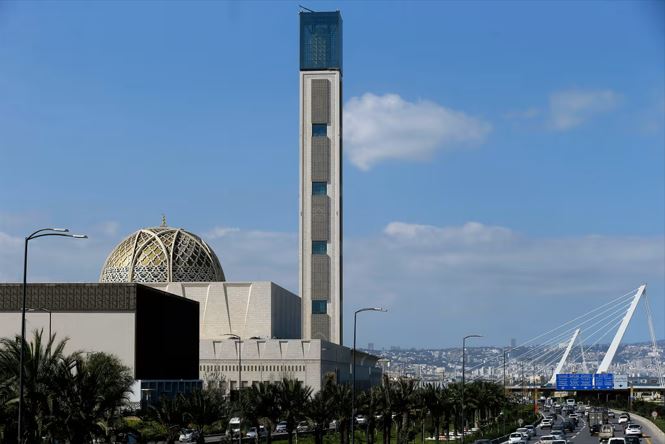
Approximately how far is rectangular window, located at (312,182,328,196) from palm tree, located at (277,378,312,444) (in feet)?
238

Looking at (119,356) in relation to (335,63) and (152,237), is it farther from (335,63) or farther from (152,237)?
(335,63)

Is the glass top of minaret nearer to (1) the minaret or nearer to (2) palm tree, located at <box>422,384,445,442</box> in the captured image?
(1) the minaret

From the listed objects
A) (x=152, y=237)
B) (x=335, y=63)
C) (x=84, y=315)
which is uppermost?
(x=335, y=63)

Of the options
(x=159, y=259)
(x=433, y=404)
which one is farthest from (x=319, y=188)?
(x=433, y=404)

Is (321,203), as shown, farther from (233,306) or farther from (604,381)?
(604,381)

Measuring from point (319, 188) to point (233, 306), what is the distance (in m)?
17.7

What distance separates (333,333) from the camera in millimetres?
136625

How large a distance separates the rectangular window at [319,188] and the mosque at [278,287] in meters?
0.12

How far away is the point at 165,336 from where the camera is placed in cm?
10525

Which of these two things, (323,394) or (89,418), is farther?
(323,394)

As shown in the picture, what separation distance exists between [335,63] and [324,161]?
11.9 meters

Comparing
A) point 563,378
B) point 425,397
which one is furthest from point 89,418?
point 563,378

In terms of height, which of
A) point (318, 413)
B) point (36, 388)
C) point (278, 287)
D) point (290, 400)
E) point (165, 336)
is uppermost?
point (278, 287)

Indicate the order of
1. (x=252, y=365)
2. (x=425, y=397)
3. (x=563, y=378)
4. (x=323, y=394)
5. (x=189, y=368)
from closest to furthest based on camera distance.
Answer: (x=323, y=394)
(x=425, y=397)
(x=189, y=368)
(x=252, y=365)
(x=563, y=378)
